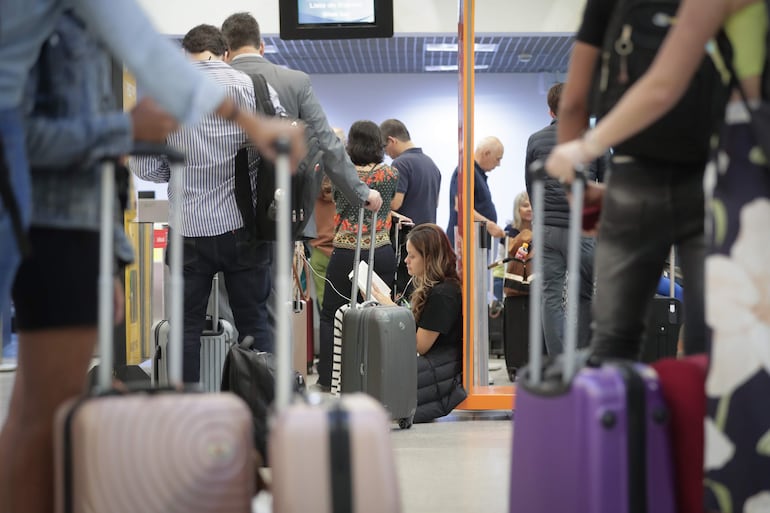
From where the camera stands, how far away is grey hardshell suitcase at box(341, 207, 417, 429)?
4109 mm

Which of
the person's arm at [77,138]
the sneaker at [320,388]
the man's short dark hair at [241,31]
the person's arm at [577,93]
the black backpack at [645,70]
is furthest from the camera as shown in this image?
the sneaker at [320,388]

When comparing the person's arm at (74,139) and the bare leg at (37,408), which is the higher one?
the person's arm at (74,139)

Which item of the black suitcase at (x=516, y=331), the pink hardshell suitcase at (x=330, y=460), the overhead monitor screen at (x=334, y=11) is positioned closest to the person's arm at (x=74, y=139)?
the pink hardshell suitcase at (x=330, y=460)

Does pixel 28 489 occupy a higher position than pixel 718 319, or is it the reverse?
pixel 718 319

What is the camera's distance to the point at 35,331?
1.71 metres

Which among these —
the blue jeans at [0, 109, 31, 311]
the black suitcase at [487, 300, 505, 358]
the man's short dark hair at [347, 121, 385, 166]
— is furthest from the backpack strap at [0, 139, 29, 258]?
the black suitcase at [487, 300, 505, 358]

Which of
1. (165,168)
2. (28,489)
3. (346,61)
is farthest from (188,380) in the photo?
(346,61)

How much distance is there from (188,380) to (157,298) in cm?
247

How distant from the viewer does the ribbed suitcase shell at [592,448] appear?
5.61 ft

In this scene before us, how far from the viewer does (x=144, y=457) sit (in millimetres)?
1629

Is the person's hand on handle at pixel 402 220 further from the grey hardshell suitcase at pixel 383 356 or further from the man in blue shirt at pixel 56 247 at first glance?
the man in blue shirt at pixel 56 247

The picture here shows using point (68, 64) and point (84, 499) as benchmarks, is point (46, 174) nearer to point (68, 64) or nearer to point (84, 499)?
point (68, 64)

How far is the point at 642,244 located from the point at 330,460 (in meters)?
0.82

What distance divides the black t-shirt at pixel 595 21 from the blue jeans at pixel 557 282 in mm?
2366
